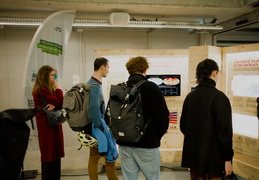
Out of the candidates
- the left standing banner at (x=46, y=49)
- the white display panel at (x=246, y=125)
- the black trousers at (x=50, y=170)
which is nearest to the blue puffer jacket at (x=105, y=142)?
the black trousers at (x=50, y=170)

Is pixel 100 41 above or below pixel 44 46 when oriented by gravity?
above

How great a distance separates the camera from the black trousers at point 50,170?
2.95 meters

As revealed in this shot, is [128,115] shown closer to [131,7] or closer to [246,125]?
[246,125]

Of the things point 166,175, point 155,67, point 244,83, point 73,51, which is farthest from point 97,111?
point 73,51

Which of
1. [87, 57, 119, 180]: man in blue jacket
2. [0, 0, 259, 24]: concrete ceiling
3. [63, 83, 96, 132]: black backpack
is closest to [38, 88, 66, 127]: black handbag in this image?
[63, 83, 96, 132]: black backpack

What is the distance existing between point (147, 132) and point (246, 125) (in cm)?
216

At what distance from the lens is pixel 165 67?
4012 mm

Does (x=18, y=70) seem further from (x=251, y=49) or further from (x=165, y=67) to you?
(x=251, y=49)

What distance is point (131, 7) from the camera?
3873 millimetres

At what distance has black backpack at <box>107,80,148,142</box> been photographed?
76.0 inches

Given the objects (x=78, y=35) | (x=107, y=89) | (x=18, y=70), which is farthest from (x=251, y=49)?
(x=18, y=70)

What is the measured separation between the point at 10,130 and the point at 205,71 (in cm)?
166

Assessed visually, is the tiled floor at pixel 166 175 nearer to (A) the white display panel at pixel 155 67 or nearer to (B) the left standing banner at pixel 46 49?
(B) the left standing banner at pixel 46 49

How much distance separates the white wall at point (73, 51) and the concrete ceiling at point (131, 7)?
2.45 ft
